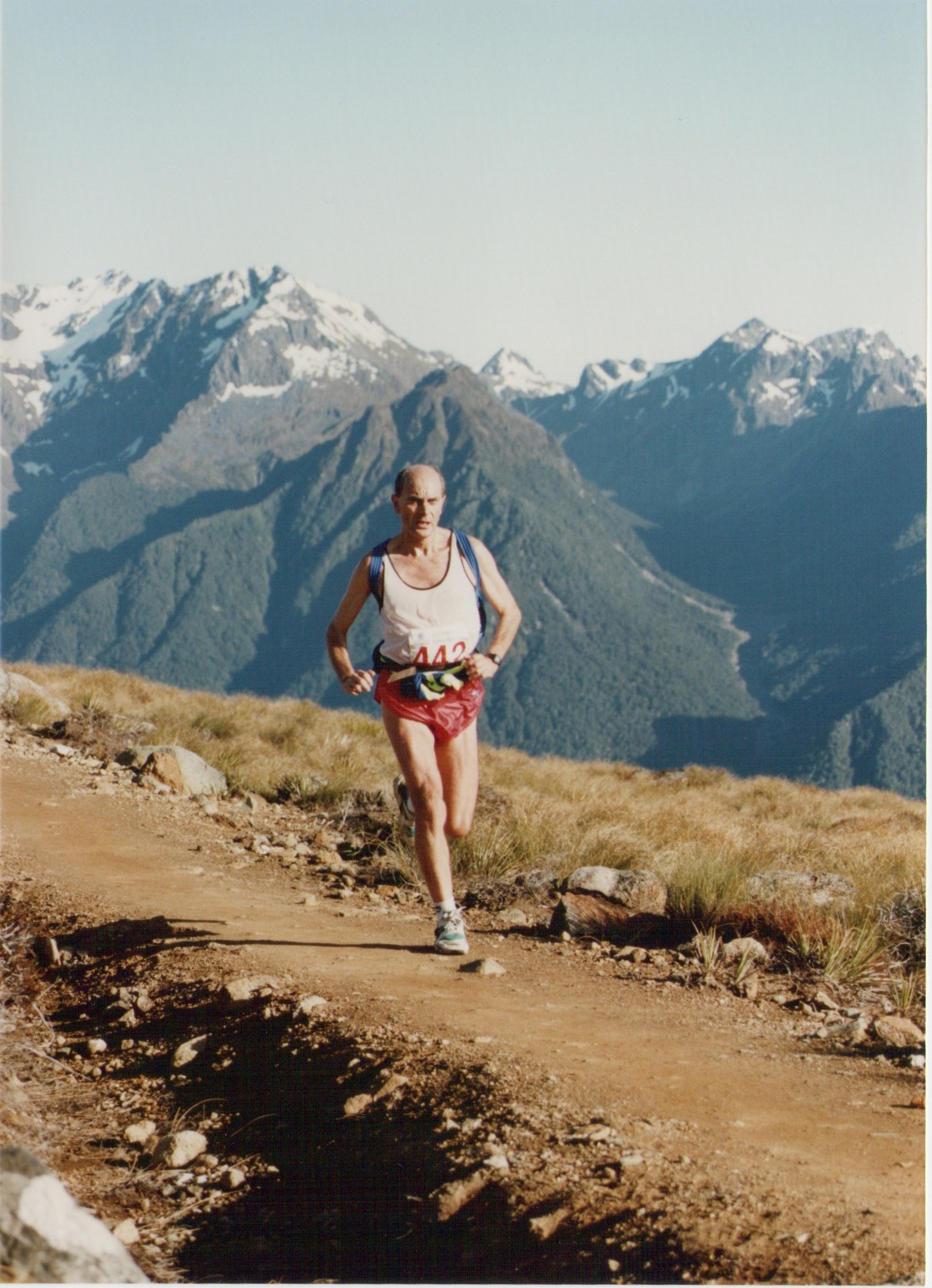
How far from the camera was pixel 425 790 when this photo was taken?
20.0 ft

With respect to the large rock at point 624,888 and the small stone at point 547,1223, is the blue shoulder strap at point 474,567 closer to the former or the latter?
the large rock at point 624,888

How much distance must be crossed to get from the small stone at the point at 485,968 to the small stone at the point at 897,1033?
6.02ft

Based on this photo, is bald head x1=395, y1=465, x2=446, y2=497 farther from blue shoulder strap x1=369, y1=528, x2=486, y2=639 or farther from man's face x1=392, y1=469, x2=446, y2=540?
blue shoulder strap x1=369, y1=528, x2=486, y2=639

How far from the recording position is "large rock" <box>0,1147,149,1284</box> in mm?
2676

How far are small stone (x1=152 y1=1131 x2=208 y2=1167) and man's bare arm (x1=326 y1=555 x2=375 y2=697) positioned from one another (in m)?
2.05

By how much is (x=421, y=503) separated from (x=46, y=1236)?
378cm

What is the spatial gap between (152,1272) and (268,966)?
2491 millimetres

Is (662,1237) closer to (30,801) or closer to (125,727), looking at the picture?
(30,801)

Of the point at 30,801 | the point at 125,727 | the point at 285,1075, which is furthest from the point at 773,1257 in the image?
the point at 125,727

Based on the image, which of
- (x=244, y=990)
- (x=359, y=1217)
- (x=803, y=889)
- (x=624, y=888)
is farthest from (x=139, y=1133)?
(x=803, y=889)

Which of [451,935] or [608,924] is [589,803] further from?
[451,935]

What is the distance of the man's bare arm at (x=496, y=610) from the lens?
597 cm

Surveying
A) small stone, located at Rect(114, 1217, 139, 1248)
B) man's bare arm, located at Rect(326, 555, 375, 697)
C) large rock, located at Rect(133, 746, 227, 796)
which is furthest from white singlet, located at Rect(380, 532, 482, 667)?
large rock, located at Rect(133, 746, 227, 796)

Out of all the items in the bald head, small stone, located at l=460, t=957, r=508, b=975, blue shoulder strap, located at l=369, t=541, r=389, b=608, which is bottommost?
small stone, located at l=460, t=957, r=508, b=975
